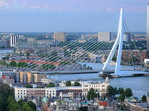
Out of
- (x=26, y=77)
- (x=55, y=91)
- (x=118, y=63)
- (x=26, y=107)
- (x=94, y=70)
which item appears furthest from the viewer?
(x=94, y=70)

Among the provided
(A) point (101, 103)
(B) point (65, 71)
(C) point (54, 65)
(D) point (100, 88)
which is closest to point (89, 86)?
(D) point (100, 88)

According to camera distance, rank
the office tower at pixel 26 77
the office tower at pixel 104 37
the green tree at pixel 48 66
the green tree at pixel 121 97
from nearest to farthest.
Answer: the green tree at pixel 121 97
the office tower at pixel 26 77
the green tree at pixel 48 66
the office tower at pixel 104 37

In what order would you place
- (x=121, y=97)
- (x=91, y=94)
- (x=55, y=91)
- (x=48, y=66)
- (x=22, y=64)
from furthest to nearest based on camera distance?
1. (x=22, y=64)
2. (x=48, y=66)
3. (x=55, y=91)
4. (x=91, y=94)
5. (x=121, y=97)

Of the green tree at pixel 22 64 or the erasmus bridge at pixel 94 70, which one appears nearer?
the erasmus bridge at pixel 94 70

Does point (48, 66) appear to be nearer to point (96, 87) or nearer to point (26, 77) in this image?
point (26, 77)

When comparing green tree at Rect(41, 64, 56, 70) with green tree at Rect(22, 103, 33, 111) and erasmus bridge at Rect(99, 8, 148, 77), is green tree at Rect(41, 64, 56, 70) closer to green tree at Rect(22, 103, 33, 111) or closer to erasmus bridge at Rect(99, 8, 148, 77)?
erasmus bridge at Rect(99, 8, 148, 77)

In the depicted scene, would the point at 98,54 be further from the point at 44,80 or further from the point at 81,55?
the point at 44,80

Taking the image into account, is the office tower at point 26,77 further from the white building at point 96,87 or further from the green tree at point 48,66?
the green tree at point 48,66

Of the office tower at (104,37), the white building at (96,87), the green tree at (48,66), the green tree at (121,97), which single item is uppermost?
the office tower at (104,37)

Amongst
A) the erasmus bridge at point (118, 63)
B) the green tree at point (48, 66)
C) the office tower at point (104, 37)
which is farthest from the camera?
the office tower at point (104, 37)

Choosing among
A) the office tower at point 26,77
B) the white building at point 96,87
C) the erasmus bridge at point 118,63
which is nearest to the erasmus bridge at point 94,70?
the erasmus bridge at point 118,63

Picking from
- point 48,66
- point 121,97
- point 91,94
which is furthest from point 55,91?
point 48,66

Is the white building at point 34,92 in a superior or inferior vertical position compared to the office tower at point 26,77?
inferior
